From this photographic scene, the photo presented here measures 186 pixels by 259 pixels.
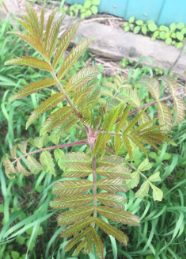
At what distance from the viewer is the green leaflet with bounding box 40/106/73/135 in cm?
59

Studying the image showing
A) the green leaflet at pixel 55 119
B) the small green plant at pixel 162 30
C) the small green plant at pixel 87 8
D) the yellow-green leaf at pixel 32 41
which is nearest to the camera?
the yellow-green leaf at pixel 32 41

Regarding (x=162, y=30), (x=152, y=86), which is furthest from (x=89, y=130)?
(x=162, y=30)

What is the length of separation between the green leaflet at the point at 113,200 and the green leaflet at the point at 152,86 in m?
0.46

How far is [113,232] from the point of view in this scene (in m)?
0.62

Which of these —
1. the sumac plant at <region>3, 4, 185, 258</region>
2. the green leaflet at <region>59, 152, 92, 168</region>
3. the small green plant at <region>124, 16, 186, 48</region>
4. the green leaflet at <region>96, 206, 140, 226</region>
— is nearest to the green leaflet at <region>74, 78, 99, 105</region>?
the sumac plant at <region>3, 4, 185, 258</region>

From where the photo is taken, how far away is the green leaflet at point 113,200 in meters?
0.65

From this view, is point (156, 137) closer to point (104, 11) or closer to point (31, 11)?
point (31, 11)

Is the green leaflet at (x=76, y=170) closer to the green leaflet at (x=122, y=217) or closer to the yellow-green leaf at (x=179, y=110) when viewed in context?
the green leaflet at (x=122, y=217)

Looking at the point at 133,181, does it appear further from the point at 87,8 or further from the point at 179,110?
the point at 87,8

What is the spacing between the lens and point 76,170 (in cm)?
70

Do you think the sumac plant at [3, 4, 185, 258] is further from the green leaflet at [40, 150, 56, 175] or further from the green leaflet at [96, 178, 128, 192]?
the green leaflet at [40, 150, 56, 175]

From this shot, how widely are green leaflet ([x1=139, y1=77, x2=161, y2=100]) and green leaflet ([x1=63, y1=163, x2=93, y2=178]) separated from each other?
1.44ft

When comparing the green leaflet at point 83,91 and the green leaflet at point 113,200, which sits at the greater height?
the green leaflet at point 83,91

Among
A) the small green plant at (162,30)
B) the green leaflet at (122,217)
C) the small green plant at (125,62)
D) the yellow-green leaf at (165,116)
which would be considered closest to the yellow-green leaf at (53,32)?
the yellow-green leaf at (165,116)
